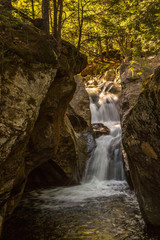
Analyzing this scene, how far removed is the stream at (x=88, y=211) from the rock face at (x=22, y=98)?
896mm

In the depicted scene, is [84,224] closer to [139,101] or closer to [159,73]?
[139,101]

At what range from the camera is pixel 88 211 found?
18.8 feet

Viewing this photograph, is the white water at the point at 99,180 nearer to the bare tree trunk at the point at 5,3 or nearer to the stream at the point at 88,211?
the stream at the point at 88,211

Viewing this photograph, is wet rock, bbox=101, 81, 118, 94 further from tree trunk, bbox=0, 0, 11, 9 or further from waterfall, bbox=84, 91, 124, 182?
tree trunk, bbox=0, 0, 11, 9

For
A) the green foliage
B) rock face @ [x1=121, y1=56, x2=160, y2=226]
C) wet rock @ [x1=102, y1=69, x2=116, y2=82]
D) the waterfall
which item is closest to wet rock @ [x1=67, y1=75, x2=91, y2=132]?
the waterfall

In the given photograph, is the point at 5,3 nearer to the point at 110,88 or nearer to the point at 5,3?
the point at 5,3

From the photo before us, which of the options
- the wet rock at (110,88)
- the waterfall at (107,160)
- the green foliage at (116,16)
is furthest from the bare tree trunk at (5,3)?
the wet rock at (110,88)

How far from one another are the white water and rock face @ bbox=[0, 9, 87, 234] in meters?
2.14

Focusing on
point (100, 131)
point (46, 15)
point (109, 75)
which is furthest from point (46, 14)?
point (109, 75)

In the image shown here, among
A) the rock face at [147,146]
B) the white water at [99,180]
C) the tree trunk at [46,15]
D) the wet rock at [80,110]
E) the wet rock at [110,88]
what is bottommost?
the white water at [99,180]

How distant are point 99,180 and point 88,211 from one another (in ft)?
12.5

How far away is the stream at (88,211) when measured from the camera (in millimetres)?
4348

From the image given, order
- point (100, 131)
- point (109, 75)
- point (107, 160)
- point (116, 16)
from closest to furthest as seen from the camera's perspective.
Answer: point (116, 16)
point (107, 160)
point (100, 131)
point (109, 75)

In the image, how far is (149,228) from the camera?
412 centimetres
